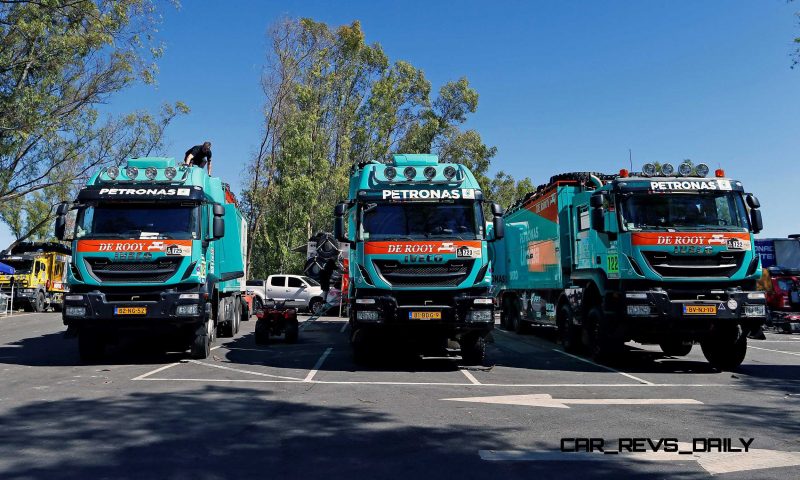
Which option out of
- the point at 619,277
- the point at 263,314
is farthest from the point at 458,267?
the point at 263,314

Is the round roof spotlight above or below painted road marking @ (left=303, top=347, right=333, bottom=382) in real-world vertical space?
above

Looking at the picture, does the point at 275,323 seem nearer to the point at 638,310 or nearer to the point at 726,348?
the point at 638,310

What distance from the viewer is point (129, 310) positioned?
1109cm

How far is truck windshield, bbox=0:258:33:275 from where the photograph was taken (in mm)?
30922

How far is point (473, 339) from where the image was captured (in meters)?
11.8

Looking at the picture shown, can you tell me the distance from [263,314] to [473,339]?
592 cm

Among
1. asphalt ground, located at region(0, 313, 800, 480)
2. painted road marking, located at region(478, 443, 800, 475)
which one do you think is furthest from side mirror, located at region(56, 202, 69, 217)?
painted road marking, located at region(478, 443, 800, 475)

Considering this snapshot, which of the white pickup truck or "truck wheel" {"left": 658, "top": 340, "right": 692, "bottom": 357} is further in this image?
the white pickup truck

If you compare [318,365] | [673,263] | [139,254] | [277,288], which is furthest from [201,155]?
[277,288]

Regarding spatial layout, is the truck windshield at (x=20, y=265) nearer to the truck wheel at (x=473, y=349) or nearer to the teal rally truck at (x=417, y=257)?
the teal rally truck at (x=417, y=257)

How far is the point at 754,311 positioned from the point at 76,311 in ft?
38.0

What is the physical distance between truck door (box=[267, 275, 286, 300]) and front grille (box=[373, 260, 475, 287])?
18.9 metres

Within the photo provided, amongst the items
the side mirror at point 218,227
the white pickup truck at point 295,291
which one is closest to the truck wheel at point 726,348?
the side mirror at point 218,227

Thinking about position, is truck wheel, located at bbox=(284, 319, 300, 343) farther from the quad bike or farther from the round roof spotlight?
the round roof spotlight
